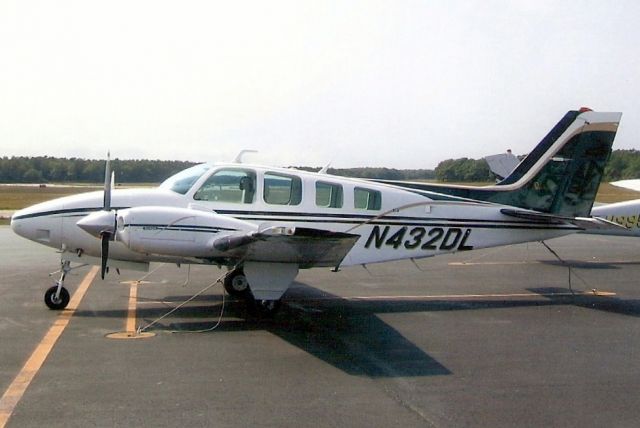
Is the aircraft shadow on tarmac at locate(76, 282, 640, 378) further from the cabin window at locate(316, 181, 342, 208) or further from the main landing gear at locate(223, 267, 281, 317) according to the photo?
the cabin window at locate(316, 181, 342, 208)

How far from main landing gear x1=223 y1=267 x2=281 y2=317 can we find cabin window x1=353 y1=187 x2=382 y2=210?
219cm

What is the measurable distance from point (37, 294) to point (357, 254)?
5535mm

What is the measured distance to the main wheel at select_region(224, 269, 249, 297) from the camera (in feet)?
38.0

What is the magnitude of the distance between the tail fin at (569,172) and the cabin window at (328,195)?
Answer: 182cm

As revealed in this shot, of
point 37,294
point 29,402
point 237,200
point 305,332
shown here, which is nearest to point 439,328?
point 305,332

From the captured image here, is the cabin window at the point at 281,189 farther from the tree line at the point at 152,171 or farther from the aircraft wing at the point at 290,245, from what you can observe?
the tree line at the point at 152,171

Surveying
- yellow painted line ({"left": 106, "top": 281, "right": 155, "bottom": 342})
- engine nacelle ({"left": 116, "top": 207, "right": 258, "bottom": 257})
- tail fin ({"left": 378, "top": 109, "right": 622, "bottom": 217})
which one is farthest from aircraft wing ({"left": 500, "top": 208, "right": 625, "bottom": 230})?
yellow painted line ({"left": 106, "top": 281, "right": 155, "bottom": 342})

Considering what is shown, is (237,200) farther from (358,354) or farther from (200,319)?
(358,354)

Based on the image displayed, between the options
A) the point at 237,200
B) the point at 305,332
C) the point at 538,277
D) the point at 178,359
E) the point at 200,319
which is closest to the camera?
the point at 178,359

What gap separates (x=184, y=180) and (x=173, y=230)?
167cm

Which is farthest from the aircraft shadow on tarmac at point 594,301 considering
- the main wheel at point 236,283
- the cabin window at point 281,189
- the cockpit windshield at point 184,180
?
the cockpit windshield at point 184,180

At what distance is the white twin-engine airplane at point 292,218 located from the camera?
935 centimetres

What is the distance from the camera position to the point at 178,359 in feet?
25.4

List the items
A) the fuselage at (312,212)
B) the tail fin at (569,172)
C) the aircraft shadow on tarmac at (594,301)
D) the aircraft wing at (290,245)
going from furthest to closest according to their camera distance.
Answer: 1. the tail fin at (569,172)
2. the aircraft shadow on tarmac at (594,301)
3. the fuselage at (312,212)
4. the aircraft wing at (290,245)
